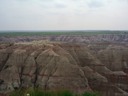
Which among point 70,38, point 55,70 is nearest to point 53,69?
point 55,70

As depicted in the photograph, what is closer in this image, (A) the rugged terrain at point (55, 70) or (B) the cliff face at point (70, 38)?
(A) the rugged terrain at point (55, 70)

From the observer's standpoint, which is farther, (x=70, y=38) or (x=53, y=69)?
(x=70, y=38)

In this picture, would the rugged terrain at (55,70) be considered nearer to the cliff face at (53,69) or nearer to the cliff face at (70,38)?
the cliff face at (53,69)

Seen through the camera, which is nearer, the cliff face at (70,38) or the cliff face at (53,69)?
the cliff face at (53,69)

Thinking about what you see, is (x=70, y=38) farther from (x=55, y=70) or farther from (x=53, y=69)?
(x=55, y=70)

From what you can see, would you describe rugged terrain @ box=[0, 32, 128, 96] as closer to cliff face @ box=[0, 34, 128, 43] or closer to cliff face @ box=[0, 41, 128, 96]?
cliff face @ box=[0, 41, 128, 96]

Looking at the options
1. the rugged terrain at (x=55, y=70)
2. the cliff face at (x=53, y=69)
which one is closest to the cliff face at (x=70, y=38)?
the cliff face at (x=53, y=69)

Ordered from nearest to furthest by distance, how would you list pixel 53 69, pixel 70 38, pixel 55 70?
pixel 55 70 < pixel 53 69 < pixel 70 38

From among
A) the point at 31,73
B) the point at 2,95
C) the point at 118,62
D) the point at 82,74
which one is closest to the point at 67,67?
the point at 82,74

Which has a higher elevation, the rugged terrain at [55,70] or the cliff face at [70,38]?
the rugged terrain at [55,70]
